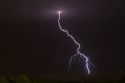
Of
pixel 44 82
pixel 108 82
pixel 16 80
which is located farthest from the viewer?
pixel 108 82

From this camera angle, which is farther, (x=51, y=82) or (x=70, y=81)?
(x=70, y=81)

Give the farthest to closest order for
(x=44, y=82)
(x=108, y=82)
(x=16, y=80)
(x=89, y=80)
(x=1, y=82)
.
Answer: (x=89, y=80), (x=108, y=82), (x=44, y=82), (x=16, y=80), (x=1, y=82)

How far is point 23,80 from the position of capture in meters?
18.8

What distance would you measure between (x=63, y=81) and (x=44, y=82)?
2646 mm

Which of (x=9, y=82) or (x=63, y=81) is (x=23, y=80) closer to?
(x=9, y=82)

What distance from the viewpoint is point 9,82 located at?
19359 millimetres

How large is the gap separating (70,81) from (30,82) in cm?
Answer: 516

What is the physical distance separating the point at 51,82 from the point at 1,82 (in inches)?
157

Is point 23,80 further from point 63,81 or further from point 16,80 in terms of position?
point 63,81

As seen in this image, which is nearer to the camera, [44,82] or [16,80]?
[16,80]

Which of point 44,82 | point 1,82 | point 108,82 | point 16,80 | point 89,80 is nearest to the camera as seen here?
point 1,82

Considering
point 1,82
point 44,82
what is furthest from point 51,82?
point 1,82

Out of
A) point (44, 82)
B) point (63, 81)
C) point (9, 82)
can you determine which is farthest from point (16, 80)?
point (63, 81)

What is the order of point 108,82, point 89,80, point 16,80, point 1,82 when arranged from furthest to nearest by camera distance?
point 89,80 < point 108,82 < point 16,80 < point 1,82
